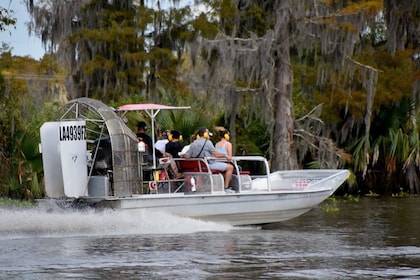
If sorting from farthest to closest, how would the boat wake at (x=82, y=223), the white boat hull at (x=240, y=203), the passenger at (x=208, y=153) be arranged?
the passenger at (x=208, y=153)
the white boat hull at (x=240, y=203)
the boat wake at (x=82, y=223)

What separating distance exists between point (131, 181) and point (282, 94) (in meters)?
10.4

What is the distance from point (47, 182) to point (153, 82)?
15.8m

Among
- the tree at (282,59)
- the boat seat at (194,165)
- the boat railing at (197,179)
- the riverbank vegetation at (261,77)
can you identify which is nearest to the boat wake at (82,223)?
the boat railing at (197,179)

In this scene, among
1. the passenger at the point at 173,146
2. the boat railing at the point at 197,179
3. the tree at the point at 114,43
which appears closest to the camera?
the boat railing at the point at 197,179

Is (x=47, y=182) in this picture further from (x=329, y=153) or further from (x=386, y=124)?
(x=386, y=124)

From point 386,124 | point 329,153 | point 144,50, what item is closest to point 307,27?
point 329,153

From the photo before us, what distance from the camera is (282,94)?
29.1 metres

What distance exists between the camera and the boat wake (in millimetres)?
19156

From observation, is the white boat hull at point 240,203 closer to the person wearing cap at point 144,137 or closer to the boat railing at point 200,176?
the boat railing at point 200,176

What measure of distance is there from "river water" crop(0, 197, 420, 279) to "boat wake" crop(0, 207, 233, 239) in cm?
2

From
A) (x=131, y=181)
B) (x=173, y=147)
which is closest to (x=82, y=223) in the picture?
(x=131, y=181)

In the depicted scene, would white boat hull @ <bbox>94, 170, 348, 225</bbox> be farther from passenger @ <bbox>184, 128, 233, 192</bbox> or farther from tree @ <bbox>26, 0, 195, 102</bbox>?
tree @ <bbox>26, 0, 195, 102</bbox>

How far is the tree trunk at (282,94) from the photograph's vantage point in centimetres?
2891

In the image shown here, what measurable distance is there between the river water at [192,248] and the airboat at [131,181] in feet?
0.96
